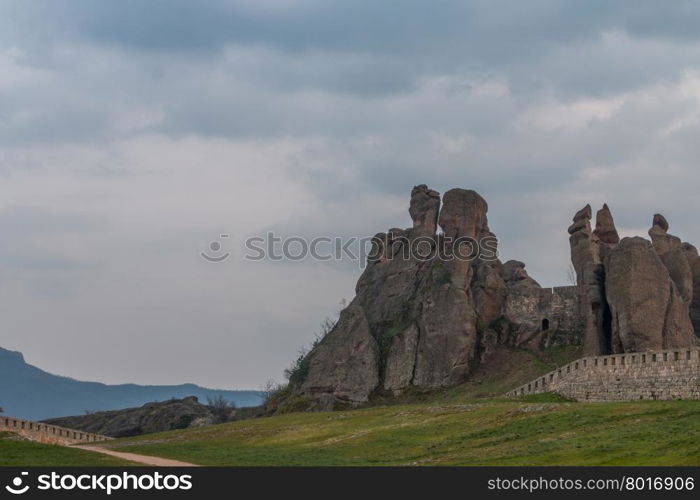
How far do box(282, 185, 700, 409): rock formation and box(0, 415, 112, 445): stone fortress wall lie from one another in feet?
56.7

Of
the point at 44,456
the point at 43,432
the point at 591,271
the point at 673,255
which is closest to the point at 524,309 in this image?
the point at 591,271

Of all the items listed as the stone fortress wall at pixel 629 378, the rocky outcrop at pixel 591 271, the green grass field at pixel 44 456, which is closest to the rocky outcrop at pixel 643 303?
the rocky outcrop at pixel 591 271

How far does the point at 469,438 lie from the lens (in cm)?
5838

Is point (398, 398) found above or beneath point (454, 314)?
beneath

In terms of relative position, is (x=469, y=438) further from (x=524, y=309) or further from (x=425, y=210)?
(x=425, y=210)

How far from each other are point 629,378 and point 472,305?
2448 centimetres

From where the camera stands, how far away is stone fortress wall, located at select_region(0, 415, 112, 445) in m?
83.3

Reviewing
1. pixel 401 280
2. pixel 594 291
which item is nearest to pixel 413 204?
pixel 401 280

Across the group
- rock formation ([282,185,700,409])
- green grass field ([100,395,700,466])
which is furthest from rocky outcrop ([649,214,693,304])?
green grass field ([100,395,700,466])

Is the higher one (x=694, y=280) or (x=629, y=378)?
(x=694, y=280)
